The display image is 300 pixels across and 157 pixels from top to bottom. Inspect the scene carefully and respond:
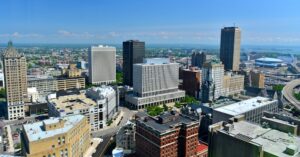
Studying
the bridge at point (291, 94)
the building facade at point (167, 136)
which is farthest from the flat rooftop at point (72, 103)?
the bridge at point (291, 94)

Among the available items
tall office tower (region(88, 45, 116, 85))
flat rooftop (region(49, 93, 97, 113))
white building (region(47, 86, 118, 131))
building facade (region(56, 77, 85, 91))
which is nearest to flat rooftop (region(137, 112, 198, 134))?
white building (region(47, 86, 118, 131))

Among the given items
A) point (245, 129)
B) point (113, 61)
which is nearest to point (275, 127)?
point (245, 129)

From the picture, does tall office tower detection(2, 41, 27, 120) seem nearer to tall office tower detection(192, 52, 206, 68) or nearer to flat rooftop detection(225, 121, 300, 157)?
flat rooftop detection(225, 121, 300, 157)

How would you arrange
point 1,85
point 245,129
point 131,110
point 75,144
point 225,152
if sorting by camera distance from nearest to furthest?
1. point 225,152
2. point 245,129
3. point 75,144
4. point 131,110
5. point 1,85

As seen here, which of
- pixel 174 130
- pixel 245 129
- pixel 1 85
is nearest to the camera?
pixel 245 129

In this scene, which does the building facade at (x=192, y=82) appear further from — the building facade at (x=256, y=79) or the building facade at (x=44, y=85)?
the building facade at (x=44, y=85)

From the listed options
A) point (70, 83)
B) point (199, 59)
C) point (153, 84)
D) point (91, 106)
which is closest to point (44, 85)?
point (70, 83)

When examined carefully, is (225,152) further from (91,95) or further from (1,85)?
(1,85)
